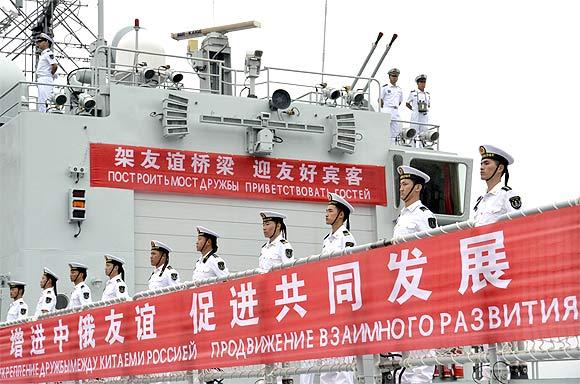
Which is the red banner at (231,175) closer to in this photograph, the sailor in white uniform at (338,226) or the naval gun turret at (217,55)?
the naval gun turret at (217,55)

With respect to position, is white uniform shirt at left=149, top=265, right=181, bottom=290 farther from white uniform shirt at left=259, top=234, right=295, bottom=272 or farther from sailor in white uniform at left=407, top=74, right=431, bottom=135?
sailor in white uniform at left=407, top=74, right=431, bottom=135

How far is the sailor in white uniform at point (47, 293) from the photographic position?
12.9m

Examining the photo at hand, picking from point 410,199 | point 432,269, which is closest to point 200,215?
point 410,199

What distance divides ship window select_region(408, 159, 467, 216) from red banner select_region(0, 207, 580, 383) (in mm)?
6817

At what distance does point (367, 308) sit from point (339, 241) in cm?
163

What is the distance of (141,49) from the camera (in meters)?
16.1

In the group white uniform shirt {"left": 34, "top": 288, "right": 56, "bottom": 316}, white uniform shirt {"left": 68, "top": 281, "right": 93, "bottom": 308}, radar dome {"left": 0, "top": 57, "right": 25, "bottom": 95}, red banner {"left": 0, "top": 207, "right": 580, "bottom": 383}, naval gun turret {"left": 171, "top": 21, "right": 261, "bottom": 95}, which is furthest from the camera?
radar dome {"left": 0, "top": 57, "right": 25, "bottom": 95}

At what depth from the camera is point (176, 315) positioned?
30.5ft

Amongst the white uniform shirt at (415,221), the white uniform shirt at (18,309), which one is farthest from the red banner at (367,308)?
the white uniform shirt at (18,309)

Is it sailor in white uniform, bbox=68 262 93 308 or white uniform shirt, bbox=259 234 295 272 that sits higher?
sailor in white uniform, bbox=68 262 93 308

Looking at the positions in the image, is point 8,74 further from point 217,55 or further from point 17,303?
point 17,303

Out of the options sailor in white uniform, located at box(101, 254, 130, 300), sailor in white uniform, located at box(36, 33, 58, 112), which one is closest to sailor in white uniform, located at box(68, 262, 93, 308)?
sailor in white uniform, located at box(101, 254, 130, 300)

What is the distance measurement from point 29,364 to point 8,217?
114 inches

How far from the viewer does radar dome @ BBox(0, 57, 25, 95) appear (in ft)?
55.0
